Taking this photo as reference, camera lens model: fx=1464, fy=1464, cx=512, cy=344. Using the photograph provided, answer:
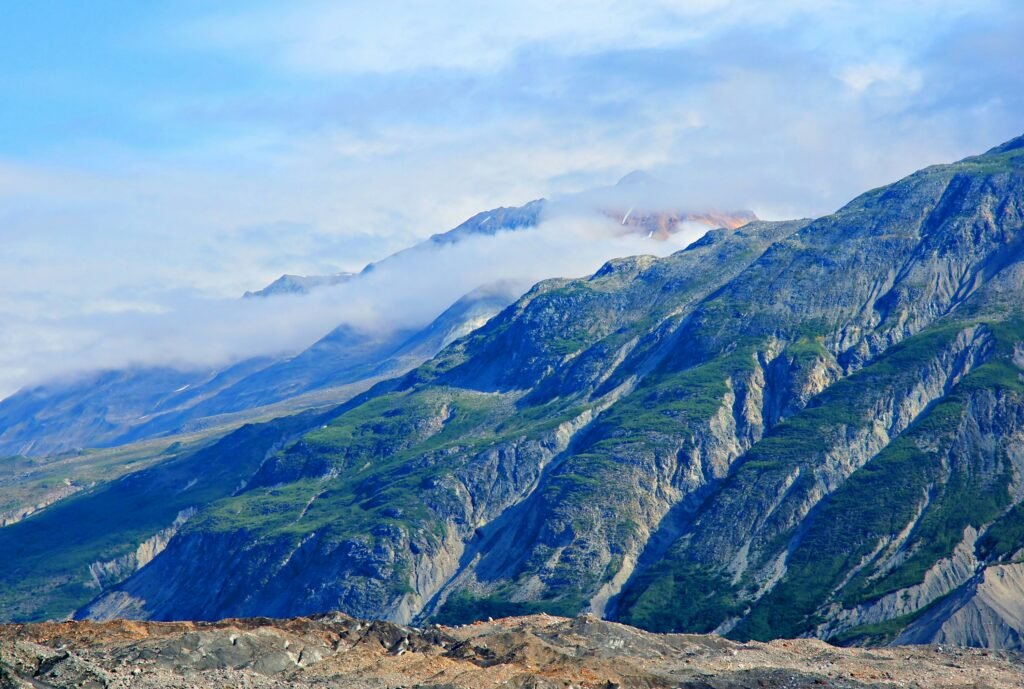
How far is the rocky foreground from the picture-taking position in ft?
465

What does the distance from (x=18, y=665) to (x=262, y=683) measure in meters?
29.8

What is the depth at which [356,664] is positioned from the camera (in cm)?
16700

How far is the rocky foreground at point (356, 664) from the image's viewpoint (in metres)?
142

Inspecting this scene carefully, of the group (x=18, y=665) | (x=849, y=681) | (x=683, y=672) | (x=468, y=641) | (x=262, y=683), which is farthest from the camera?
(x=468, y=641)

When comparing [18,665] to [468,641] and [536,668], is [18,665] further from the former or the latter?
[468,641]

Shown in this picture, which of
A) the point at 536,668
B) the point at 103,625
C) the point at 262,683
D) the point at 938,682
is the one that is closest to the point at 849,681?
the point at 938,682

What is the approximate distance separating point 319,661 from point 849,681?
6065cm

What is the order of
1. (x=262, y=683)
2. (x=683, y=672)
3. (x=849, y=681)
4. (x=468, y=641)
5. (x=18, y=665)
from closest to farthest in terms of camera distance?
1. (x=18, y=665)
2. (x=262, y=683)
3. (x=849, y=681)
4. (x=683, y=672)
5. (x=468, y=641)

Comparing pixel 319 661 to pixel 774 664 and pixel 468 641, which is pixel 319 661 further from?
pixel 774 664

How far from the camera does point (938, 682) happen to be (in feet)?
591

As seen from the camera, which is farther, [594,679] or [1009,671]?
[1009,671]

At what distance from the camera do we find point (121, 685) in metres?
128

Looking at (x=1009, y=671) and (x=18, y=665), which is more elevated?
(x=18, y=665)

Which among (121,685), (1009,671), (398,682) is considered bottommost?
(1009,671)
